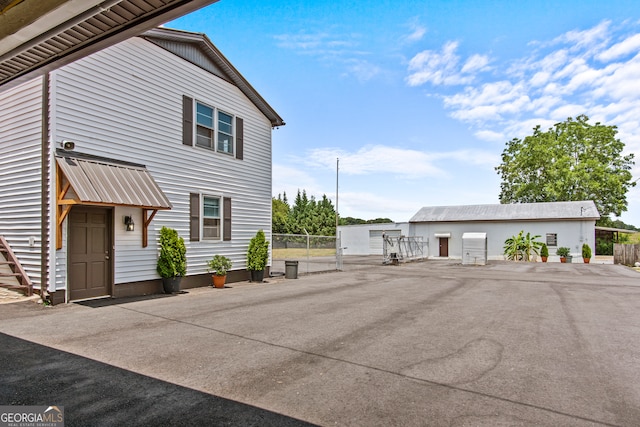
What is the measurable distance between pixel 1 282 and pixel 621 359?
12082 millimetres

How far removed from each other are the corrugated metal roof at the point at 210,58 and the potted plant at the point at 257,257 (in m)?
4.71

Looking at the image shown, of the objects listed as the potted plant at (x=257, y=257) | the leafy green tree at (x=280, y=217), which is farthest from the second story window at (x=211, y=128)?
the leafy green tree at (x=280, y=217)

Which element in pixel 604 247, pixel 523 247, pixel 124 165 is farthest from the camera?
pixel 604 247

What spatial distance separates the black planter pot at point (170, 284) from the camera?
10312mm

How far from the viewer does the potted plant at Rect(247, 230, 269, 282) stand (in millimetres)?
13445

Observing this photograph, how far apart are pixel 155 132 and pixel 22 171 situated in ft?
10.3

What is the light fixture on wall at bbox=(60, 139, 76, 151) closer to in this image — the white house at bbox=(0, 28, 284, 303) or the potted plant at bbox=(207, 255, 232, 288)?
the white house at bbox=(0, 28, 284, 303)

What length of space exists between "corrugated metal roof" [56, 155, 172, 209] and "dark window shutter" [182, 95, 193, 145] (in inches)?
71.1

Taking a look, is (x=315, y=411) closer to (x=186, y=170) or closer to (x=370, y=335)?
(x=370, y=335)

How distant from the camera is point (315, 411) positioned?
11.1ft

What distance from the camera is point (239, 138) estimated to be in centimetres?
1326

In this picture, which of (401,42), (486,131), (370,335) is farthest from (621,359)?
(486,131)
